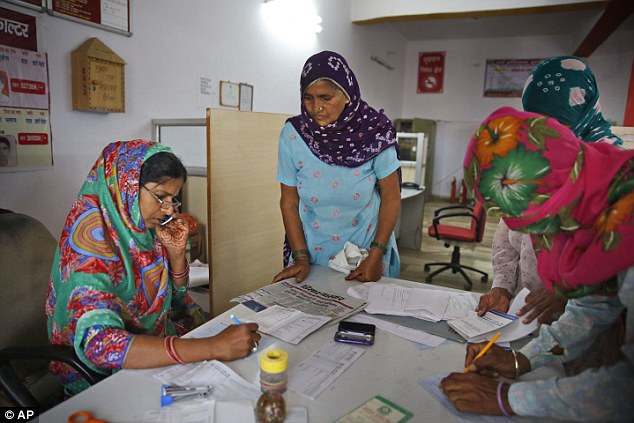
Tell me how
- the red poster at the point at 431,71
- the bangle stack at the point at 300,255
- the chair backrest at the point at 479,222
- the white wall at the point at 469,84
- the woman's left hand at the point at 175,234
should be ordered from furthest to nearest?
the red poster at the point at 431,71 → the white wall at the point at 469,84 → the chair backrest at the point at 479,222 → the bangle stack at the point at 300,255 → the woman's left hand at the point at 175,234

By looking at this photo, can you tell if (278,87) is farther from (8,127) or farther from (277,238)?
(8,127)

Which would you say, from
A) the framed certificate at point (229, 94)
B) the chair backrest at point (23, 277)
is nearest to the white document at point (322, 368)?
the chair backrest at point (23, 277)

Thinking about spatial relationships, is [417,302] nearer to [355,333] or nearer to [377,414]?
[355,333]

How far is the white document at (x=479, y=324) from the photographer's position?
113cm

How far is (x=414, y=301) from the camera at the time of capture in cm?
132

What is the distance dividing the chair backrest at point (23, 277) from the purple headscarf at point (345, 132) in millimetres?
999

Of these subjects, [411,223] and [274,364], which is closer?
[274,364]

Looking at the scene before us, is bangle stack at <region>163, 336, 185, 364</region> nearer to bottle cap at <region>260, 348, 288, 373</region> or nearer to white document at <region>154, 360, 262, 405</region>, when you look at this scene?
white document at <region>154, 360, 262, 405</region>

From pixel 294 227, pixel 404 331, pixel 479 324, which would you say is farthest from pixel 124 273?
pixel 479 324

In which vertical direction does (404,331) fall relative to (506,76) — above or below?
below

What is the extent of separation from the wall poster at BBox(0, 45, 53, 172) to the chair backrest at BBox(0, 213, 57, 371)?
0.63 meters

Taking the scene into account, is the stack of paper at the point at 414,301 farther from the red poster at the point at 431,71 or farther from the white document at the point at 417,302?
the red poster at the point at 431,71

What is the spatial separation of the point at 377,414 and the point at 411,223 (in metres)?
4.37

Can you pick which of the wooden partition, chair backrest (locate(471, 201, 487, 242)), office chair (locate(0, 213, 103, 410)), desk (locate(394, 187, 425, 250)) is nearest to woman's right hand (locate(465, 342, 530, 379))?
office chair (locate(0, 213, 103, 410))
